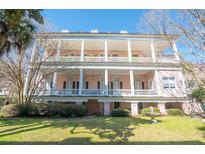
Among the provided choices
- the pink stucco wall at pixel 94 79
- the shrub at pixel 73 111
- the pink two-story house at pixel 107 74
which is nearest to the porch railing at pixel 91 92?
the pink two-story house at pixel 107 74

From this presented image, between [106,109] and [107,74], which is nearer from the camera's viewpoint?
[106,109]

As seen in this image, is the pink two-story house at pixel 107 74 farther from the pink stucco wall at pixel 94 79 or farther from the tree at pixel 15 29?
the tree at pixel 15 29

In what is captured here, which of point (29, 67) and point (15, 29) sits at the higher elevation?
point (15, 29)

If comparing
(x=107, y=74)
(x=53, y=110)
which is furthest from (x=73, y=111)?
(x=107, y=74)

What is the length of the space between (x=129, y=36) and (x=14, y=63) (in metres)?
11.7

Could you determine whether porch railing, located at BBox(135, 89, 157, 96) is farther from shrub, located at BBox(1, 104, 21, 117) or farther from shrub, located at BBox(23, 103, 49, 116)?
shrub, located at BBox(1, 104, 21, 117)

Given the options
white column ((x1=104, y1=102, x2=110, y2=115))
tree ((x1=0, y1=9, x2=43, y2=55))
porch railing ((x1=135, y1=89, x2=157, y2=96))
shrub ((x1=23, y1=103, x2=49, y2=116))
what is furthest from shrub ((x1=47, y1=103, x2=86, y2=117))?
porch railing ((x1=135, y1=89, x2=157, y2=96))

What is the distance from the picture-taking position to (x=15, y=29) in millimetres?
8469

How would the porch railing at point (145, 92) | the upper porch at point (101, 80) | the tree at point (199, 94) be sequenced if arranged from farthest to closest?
the upper porch at point (101, 80)
the porch railing at point (145, 92)
the tree at point (199, 94)

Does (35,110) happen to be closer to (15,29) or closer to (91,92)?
(15,29)

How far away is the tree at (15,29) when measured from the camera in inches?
253
